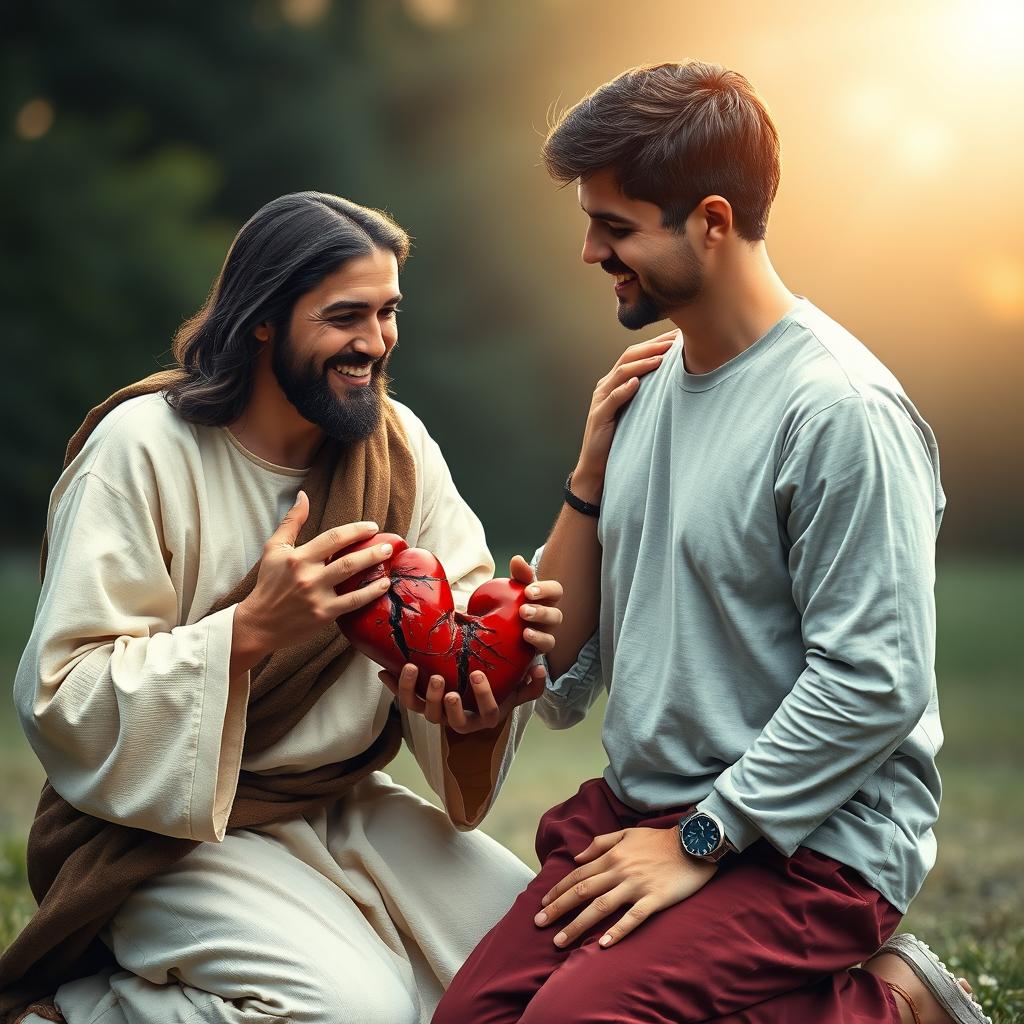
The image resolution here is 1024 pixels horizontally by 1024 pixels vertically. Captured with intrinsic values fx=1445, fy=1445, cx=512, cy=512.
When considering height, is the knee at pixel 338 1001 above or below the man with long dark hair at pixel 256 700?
below

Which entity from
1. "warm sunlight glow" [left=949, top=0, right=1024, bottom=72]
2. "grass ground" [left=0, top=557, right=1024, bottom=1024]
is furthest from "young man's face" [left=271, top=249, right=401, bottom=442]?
"warm sunlight glow" [left=949, top=0, right=1024, bottom=72]

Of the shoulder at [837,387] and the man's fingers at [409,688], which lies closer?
the shoulder at [837,387]

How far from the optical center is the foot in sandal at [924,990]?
2.97 m

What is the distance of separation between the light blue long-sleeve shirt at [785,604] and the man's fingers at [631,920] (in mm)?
196

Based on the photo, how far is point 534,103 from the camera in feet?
67.2

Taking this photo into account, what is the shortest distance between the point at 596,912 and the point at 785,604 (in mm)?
704

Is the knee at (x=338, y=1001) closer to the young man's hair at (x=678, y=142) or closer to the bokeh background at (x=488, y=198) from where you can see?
the young man's hair at (x=678, y=142)

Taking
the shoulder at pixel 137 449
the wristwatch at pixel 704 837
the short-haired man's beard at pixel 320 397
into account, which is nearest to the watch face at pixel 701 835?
the wristwatch at pixel 704 837

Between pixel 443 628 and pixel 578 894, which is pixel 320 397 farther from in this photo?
pixel 578 894

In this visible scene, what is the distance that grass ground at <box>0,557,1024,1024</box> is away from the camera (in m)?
4.51

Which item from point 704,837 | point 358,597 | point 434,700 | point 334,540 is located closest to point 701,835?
point 704,837

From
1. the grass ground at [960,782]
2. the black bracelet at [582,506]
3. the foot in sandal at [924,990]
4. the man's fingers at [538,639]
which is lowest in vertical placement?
the grass ground at [960,782]

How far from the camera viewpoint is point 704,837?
8.83 feet

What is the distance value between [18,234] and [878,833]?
660 inches
